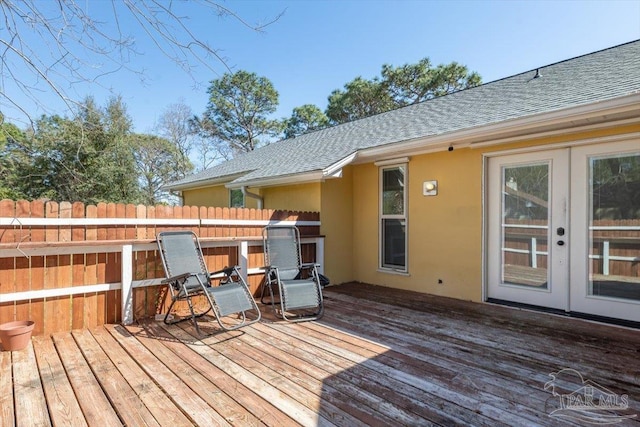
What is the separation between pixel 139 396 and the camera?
2340 mm

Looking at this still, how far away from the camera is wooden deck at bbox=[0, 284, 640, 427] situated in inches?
84.2

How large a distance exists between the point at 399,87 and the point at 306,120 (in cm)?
650

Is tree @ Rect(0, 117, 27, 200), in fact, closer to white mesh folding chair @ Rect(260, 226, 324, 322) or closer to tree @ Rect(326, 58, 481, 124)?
white mesh folding chair @ Rect(260, 226, 324, 322)

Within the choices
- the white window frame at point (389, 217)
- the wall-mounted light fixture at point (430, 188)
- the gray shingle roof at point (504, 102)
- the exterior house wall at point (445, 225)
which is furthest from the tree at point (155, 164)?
the wall-mounted light fixture at point (430, 188)

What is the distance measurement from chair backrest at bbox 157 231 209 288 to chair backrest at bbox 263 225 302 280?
1.04 metres

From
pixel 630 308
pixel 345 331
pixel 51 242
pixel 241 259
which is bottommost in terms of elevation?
pixel 345 331

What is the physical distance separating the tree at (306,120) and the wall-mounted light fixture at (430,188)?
54.6ft

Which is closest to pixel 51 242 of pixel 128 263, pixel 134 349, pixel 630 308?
pixel 128 263

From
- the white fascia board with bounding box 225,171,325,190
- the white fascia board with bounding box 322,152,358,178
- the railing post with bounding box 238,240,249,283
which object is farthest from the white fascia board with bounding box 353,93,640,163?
the railing post with bounding box 238,240,249,283

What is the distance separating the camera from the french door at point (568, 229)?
3.84m

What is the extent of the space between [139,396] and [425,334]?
280cm

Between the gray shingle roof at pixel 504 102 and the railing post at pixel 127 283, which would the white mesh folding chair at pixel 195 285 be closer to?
the railing post at pixel 127 283

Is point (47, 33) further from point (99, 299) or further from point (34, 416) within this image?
point (99, 299)

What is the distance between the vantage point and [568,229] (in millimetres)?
4203
